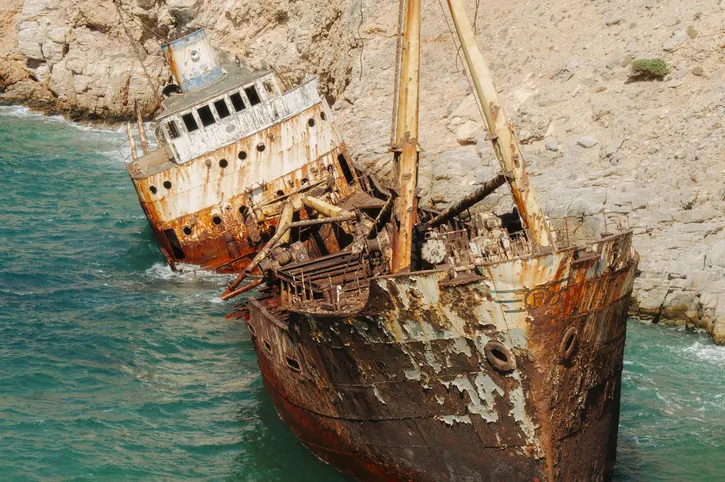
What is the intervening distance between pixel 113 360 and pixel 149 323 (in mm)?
2175

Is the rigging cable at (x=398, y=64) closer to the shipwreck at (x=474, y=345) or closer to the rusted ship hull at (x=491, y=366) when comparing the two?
the shipwreck at (x=474, y=345)

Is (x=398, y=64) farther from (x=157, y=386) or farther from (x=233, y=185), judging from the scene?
(x=233, y=185)

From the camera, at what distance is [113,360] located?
1942cm

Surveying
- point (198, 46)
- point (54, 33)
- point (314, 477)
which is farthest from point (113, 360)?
point (54, 33)

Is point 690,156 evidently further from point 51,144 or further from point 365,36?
point 51,144

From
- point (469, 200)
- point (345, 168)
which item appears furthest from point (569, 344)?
point (345, 168)

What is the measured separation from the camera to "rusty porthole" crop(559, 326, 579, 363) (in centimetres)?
1213

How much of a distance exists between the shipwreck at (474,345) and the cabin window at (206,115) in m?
10.0

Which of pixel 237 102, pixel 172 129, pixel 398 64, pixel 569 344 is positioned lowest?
pixel 569 344

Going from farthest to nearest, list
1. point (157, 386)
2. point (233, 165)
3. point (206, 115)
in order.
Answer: point (206, 115)
point (233, 165)
point (157, 386)

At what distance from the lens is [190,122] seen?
2389cm

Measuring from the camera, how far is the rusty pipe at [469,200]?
14.1m

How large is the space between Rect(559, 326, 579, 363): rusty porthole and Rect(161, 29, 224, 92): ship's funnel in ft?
54.7

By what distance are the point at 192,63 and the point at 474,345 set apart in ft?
55.5
